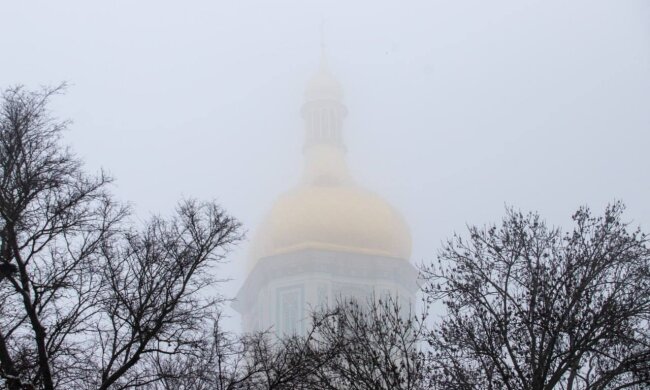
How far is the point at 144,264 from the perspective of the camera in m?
12.5

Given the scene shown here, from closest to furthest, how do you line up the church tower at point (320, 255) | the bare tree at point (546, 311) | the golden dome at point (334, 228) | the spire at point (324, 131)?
the bare tree at point (546, 311) → the church tower at point (320, 255) → the golden dome at point (334, 228) → the spire at point (324, 131)

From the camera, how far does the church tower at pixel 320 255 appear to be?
58188 millimetres

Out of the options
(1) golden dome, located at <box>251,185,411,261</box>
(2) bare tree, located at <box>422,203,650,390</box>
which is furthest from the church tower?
(2) bare tree, located at <box>422,203,650,390</box>

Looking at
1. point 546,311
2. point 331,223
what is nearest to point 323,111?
point 331,223

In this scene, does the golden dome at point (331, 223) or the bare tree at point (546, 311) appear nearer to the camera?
the bare tree at point (546, 311)

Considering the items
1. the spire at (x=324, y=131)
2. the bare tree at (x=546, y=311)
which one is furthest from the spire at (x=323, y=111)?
the bare tree at (x=546, y=311)

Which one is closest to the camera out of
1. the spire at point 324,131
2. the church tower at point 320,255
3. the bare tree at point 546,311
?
the bare tree at point 546,311

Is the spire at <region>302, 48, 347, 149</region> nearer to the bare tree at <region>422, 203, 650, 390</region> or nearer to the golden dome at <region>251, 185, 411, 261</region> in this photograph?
the golden dome at <region>251, 185, 411, 261</region>

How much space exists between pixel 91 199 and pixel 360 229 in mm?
48418

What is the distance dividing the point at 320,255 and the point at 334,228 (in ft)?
6.32

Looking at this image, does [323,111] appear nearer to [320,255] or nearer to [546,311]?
[320,255]

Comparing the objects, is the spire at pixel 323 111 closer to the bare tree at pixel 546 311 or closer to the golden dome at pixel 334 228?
the golden dome at pixel 334 228

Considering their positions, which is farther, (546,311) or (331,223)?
(331,223)

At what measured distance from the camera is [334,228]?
199 feet
